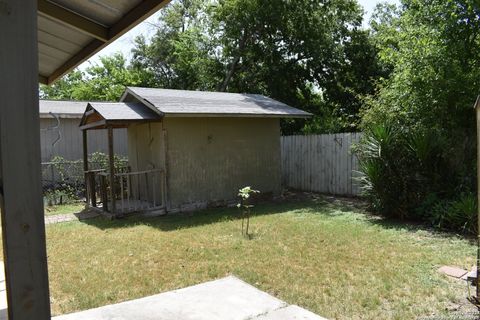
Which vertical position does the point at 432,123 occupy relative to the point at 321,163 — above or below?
above

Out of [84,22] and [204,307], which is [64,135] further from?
[204,307]

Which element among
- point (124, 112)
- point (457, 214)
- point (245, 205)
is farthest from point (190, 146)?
point (457, 214)

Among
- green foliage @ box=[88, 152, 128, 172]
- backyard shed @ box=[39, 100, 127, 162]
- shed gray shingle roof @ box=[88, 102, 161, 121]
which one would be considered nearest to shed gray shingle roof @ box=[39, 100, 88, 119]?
backyard shed @ box=[39, 100, 127, 162]

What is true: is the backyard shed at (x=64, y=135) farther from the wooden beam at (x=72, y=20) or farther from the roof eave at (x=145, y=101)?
the wooden beam at (x=72, y=20)

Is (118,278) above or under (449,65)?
under

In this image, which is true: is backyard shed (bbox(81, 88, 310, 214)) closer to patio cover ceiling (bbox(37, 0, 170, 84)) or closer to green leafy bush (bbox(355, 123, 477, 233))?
green leafy bush (bbox(355, 123, 477, 233))

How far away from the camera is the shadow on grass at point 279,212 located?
7516 millimetres

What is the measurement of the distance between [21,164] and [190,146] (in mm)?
8390

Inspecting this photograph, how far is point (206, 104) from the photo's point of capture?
33.4ft

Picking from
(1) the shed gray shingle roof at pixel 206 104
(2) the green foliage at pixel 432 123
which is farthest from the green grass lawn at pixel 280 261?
(1) the shed gray shingle roof at pixel 206 104

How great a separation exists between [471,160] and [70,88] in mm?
32218

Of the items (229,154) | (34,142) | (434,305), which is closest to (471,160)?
(434,305)

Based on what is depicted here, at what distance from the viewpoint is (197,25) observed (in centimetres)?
2462

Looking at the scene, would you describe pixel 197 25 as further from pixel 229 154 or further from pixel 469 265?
pixel 469 265
